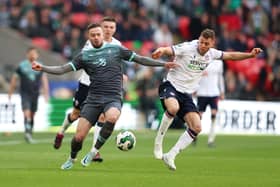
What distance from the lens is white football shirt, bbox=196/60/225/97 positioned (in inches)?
1042

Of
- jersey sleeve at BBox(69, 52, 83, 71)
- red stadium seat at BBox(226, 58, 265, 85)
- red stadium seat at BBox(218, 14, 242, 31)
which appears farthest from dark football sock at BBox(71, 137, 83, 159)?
red stadium seat at BBox(218, 14, 242, 31)

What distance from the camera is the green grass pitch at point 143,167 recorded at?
15305 mm

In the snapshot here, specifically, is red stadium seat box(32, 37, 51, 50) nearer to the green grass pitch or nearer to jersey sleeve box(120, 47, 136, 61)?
the green grass pitch

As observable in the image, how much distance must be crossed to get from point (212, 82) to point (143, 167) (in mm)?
8517

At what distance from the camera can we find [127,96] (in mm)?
35594

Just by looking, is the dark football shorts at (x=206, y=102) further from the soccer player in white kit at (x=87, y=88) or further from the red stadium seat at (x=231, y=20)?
the red stadium seat at (x=231, y=20)

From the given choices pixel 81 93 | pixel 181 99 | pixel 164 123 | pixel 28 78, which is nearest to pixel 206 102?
pixel 28 78

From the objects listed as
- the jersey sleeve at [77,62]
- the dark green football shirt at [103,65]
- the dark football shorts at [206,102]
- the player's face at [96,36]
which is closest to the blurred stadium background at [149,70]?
the dark football shorts at [206,102]

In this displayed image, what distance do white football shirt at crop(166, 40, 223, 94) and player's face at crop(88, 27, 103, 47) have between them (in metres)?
1.83

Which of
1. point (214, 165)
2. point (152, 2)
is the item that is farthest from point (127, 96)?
point (214, 165)

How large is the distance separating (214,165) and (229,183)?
3.70 meters

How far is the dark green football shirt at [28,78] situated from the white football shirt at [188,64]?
9102 millimetres

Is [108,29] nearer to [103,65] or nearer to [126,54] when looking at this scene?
[126,54]

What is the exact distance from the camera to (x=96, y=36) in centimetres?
1719
